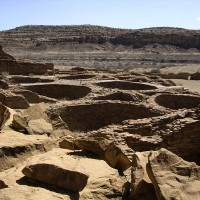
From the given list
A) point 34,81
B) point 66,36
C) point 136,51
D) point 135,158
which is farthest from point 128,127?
point 66,36

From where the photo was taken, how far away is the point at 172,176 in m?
4.76

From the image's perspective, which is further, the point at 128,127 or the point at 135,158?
the point at 128,127

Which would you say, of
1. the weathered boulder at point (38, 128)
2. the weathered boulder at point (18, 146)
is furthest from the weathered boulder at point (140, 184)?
the weathered boulder at point (38, 128)

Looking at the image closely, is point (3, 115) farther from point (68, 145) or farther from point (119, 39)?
point (119, 39)

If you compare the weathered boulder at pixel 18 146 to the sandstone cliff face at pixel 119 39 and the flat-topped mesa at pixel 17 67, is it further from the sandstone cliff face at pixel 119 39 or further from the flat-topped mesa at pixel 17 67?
the sandstone cliff face at pixel 119 39

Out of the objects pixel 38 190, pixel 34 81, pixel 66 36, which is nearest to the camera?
pixel 38 190

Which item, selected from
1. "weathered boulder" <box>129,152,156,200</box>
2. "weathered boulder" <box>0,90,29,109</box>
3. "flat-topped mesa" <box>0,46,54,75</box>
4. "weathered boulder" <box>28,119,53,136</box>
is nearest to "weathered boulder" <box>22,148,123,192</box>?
"weathered boulder" <box>129,152,156,200</box>

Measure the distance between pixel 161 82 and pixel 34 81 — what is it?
22.6 feet

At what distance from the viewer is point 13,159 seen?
19.4 feet

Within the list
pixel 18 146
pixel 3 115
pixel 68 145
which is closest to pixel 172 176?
pixel 18 146

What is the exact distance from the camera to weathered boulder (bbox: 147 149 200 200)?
4371 millimetres

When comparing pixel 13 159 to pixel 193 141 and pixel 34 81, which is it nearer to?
pixel 193 141

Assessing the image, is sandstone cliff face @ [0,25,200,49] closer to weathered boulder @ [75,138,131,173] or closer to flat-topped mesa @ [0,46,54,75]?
flat-topped mesa @ [0,46,54,75]

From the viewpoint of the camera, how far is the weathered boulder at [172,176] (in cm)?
437
